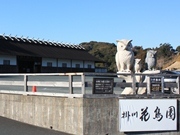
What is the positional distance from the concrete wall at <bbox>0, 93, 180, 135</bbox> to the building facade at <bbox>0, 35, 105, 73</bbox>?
37798mm

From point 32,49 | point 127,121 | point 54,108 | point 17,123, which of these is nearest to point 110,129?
point 127,121

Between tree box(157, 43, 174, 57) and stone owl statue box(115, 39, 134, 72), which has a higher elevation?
tree box(157, 43, 174, 57)

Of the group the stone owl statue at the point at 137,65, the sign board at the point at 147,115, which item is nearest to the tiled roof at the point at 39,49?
the stone owl statue at the point at 137,65

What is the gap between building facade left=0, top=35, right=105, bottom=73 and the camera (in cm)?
5042

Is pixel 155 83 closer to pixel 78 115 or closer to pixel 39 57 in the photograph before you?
pixel 78 115

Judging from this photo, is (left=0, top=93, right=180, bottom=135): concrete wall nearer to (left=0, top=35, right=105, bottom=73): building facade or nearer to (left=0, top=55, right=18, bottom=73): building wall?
(left=0, top=55, right=18, bottom=73): building wall

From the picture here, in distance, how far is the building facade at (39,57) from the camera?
50416 millimetres

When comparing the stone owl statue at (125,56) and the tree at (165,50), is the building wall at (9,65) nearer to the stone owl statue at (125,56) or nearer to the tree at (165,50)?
the stone owl statue at (125,56)

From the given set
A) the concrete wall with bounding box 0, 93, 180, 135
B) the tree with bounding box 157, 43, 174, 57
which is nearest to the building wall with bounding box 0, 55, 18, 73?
the concrete wall with bounding box 0, 93, 180, 135

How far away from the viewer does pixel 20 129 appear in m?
11.1

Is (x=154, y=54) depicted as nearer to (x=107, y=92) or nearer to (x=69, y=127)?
(x=107, y=92)

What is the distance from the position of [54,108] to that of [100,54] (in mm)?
90678

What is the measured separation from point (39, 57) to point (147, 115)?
147 feet

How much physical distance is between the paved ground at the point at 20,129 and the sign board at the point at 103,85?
193 centimetres
